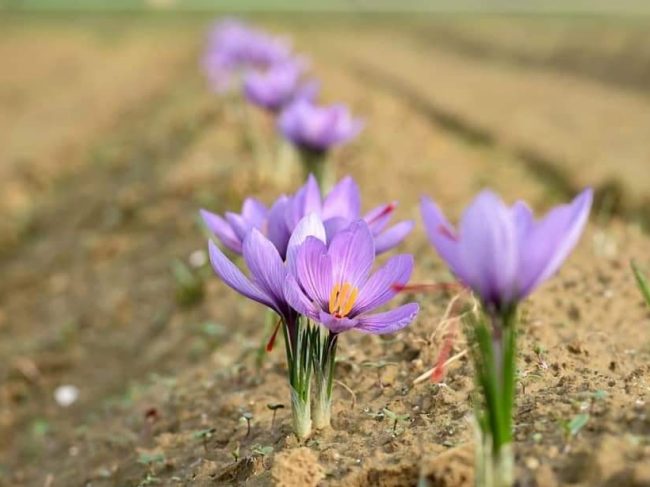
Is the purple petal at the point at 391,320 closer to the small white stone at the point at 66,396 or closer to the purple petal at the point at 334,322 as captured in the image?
the purple petal at the point at 334,322

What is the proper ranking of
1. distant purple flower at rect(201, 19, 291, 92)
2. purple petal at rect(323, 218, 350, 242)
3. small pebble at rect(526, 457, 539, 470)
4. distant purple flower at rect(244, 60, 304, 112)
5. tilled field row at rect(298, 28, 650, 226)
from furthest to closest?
tilled field row at rect(298, 28, 650, 226) < distant purple flower at rect(201, 19, 291, 92) < distant purple flower at rect(244, 60, 304, 112) < purple petal at rect(323, 218, 350, 242) < small pebble at rect(526, 457, 539, 470)

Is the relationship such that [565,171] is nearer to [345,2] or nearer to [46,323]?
[46,323]

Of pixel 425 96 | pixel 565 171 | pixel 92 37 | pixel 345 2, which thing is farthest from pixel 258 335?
pixel 345 2

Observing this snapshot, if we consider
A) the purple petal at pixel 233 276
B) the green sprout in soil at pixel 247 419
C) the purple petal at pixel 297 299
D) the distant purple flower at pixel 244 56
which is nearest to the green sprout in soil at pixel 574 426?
the purple petal at pixel 297 299

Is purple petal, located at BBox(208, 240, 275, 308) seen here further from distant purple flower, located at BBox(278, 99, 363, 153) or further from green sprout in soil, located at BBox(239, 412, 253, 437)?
distant purple flower, located at BBox(278, 99, 363, 153)

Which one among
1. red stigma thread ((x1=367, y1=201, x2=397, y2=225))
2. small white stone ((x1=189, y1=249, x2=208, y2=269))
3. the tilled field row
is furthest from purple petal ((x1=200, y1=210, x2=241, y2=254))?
the tilled field row

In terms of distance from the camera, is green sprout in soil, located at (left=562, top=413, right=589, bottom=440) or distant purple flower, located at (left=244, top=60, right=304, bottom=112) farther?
distant purple flower, located at (left=244, top=60, right=304, bottom=112)

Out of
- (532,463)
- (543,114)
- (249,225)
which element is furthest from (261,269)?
(543,114)

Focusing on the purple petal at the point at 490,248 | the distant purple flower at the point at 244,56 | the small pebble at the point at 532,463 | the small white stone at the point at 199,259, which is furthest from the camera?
the distant purple flower at the point at 244,56
